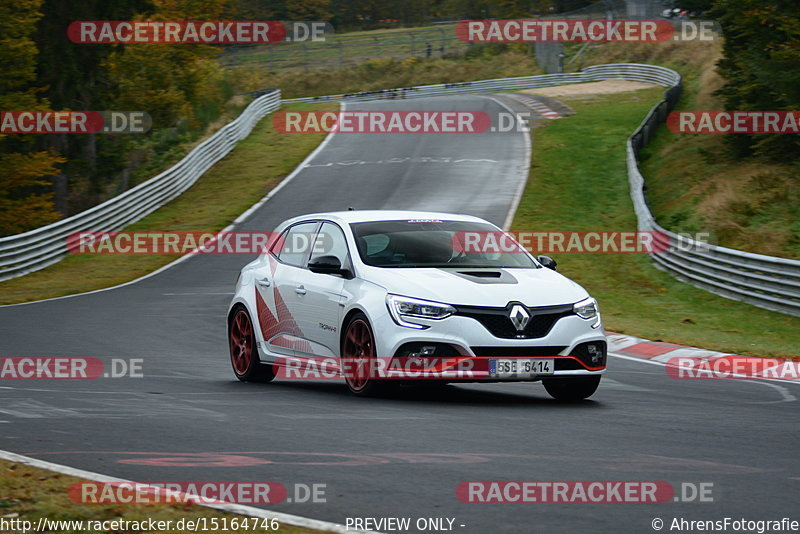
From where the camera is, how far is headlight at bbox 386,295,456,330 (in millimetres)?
9617

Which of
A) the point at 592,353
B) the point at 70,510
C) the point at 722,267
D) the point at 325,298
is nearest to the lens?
the point at 70,510

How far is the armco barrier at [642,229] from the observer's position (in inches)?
819

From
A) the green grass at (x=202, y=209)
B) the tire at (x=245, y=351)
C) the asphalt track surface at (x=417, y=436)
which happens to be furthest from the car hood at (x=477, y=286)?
the green grass at (x=202, y=209)

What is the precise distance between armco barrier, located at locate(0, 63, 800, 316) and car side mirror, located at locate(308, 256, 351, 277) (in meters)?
11.1

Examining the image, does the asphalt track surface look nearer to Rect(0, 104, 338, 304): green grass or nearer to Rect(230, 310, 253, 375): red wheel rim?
Rect(230, 310, 253, 375): red wheel rim

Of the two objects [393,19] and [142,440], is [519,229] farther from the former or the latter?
[393,19]

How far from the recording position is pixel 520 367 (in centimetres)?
962

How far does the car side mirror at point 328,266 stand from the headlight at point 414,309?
0.86 metres

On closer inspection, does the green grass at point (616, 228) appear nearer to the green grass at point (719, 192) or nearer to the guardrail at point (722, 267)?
the guardrail at point (722, 267)

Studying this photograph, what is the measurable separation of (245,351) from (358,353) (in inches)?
90.2

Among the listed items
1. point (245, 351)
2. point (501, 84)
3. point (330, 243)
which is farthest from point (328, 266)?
point (501, 84)

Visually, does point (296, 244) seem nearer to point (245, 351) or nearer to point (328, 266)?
point (245, 351)

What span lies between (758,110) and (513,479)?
30.1m

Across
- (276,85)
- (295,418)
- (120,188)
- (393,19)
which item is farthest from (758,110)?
(393,19)
